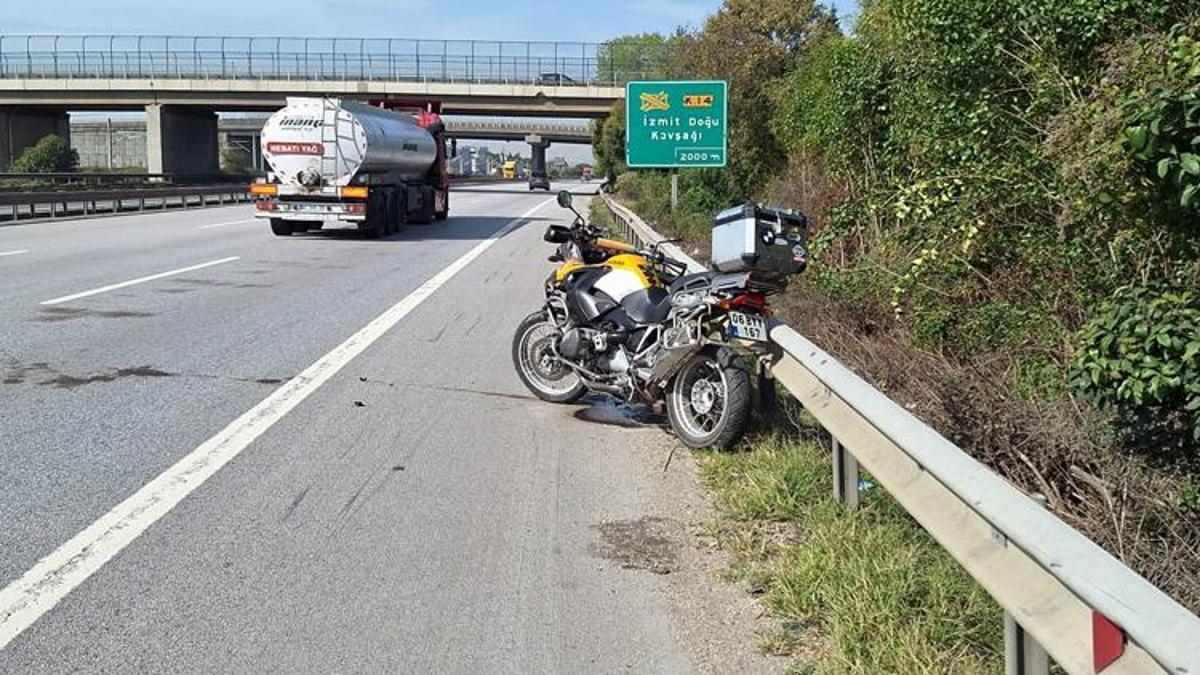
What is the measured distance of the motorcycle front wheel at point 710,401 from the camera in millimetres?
6887

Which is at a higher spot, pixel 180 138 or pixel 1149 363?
pixel 180 138

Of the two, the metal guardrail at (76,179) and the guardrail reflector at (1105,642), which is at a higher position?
the metal guardrail at (76,179)

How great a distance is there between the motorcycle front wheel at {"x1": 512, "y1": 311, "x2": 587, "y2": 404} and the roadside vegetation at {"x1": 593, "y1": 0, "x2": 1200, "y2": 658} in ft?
6.77

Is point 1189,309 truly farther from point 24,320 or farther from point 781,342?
point 24,320

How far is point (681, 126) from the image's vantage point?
21703mm

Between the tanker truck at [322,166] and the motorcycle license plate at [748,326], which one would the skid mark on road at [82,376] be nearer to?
the motorcycle license plate at [748,326]

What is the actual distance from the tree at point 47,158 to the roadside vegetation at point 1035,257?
2517 inches

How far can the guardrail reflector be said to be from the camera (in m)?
2.61

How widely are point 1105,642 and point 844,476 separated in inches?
121

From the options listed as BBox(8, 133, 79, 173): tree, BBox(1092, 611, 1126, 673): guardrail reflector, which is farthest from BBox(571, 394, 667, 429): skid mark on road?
BBox(8, 133, 79, 173): tree

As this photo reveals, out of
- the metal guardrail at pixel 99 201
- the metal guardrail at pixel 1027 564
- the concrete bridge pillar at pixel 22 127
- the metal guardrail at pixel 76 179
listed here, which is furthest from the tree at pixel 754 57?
the concrete bridge pillar at pixel 22 127

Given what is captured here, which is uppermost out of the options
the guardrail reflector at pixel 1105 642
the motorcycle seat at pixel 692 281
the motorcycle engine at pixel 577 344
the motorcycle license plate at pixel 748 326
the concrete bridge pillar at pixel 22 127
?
the concrete bridge pillar at pixel 22 127

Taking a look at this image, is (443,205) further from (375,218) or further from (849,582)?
(849,582)

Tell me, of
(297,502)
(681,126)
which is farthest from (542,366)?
(681,126)
